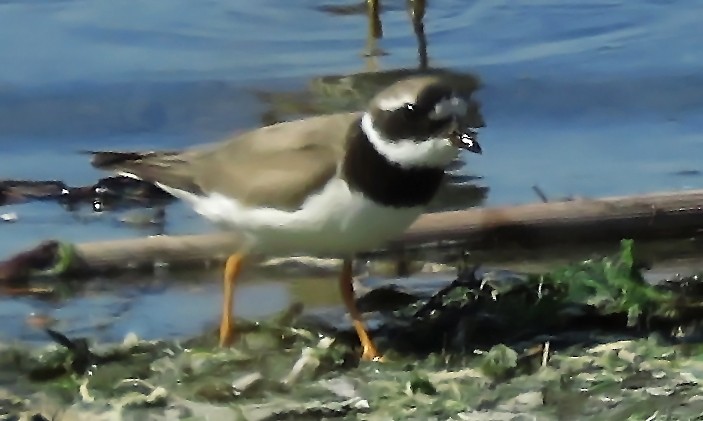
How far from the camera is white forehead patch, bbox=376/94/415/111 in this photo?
3.64 metres

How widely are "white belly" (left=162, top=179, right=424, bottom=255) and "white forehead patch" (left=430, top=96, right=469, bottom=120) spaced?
234 millimetres

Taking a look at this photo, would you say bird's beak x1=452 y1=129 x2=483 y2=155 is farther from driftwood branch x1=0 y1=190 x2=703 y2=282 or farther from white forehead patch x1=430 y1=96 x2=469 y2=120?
driftwood branch x1=0 y1=190 x2=703 y2=282

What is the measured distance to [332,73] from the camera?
6.49 metres

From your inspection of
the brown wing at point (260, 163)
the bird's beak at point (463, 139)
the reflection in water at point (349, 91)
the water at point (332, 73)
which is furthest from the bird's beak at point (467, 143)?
the reflection in water at point (349, 91)

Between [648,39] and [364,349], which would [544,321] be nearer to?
[364,349]

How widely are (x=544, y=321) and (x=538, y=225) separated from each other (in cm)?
55

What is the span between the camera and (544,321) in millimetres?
4055

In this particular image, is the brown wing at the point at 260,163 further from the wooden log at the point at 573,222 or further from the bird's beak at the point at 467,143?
the wooden log at the point at 573,222

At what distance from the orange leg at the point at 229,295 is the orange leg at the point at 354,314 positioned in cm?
29

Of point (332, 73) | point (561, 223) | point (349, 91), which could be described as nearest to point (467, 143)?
point (561, 223)

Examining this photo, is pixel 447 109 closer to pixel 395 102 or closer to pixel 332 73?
pixel 395 102

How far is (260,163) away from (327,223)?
328 millimetres

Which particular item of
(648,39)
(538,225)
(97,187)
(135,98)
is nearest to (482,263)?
(538,225)

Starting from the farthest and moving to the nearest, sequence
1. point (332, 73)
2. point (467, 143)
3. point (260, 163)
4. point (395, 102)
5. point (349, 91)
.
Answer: point (332, 73), point (349, 91), point (260, 163), point (395, 102), point (467, 143)
